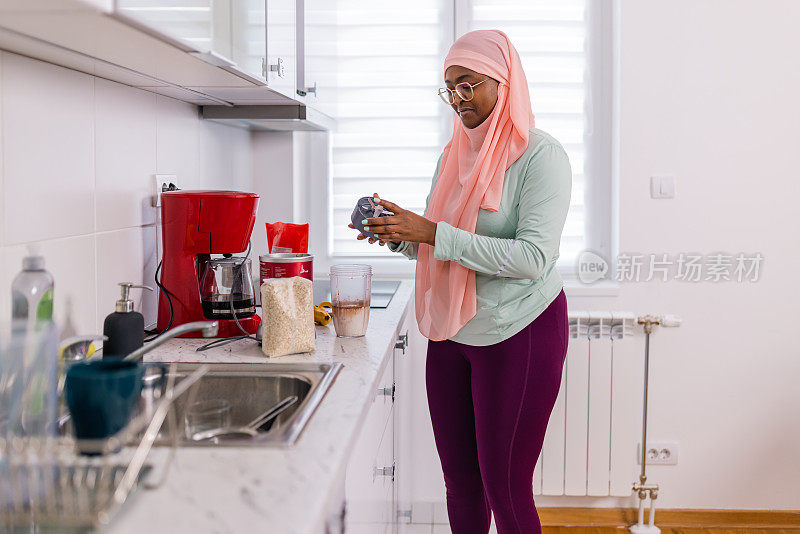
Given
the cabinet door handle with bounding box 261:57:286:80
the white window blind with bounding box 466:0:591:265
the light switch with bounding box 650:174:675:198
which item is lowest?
the light switch with bounding box 650:174:675:198

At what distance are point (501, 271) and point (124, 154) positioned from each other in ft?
2.80

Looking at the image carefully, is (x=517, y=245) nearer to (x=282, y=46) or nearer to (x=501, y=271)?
(x=501, y=271)

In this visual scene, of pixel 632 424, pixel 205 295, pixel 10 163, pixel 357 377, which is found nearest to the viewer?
pixel 10 163

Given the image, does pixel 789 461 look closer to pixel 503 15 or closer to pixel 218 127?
pixel 503 15

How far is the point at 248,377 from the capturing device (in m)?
1.38

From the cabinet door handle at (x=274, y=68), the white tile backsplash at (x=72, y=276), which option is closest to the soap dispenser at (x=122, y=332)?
the white tile backsplash at (x=72, y=276)

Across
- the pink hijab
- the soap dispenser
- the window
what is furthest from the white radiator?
the soap dispenser

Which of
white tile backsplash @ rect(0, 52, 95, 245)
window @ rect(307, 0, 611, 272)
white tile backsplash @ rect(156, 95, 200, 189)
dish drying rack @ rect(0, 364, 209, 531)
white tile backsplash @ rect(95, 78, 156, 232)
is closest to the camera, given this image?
dish drying rack @ rect(0, 364, 209, 531)

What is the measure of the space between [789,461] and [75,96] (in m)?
2.63

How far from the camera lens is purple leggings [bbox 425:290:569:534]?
1.85 meters

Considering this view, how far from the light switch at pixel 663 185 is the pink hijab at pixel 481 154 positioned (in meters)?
0.99

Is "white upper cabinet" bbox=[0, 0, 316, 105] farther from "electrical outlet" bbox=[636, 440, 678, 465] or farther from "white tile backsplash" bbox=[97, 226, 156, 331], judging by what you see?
"electrical outlet" bbox=[636, 440, 678, 465]

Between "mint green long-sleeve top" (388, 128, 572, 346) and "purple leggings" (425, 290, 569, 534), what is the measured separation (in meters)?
0.05

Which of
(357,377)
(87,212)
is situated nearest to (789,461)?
(357,377)
